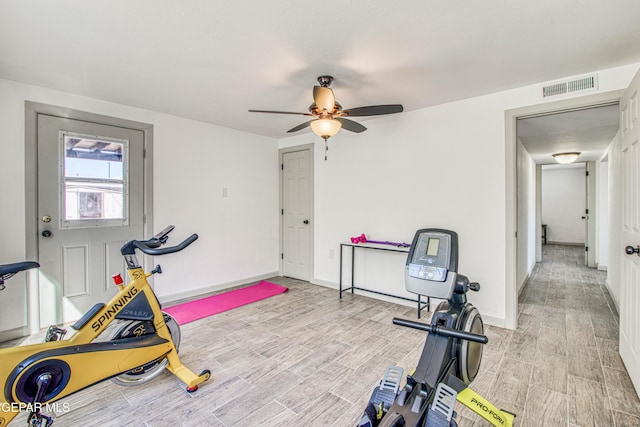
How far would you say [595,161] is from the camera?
6.28m

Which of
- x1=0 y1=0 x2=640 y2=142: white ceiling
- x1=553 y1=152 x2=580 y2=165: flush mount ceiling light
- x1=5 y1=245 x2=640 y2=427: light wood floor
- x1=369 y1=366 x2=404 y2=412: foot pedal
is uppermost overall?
x1=0 y1=0 x2=640 y2=142: white ceiling

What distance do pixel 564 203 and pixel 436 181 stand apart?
27.0ft

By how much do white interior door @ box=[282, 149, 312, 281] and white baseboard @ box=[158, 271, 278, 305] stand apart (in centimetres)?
43

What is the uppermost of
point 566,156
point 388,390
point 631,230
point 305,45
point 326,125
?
point 305,45

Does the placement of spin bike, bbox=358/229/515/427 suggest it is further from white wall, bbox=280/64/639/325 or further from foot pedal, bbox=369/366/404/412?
white wall, bbox=280/64/639/325

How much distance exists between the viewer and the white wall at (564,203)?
8.80 meters

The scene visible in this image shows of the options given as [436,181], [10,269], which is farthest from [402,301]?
[10,269]

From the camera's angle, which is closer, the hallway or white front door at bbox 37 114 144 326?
the hallway

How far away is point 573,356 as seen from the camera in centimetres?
248

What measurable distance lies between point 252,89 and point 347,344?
260cm

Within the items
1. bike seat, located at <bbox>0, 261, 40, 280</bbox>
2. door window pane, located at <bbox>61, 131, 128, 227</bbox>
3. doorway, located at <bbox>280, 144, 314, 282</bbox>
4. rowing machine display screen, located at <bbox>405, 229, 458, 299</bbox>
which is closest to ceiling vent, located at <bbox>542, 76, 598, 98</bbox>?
rowing machine display screen, located at <bbox>405, 229, 458, 299</bbox>

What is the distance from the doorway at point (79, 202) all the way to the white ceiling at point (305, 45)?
0.44 metres

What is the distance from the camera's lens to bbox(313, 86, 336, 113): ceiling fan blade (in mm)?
2369

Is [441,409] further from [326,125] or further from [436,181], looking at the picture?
[436,181]
